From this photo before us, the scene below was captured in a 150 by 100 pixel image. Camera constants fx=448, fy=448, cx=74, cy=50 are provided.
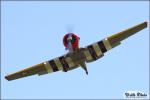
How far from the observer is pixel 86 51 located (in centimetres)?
4147

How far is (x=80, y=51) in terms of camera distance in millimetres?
40812

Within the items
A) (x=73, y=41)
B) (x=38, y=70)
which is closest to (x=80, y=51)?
(x=73, y=41)

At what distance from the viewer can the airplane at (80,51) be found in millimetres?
40688

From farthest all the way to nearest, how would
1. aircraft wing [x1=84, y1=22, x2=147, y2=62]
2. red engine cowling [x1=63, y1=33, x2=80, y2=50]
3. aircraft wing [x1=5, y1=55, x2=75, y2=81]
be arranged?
aircraft wing [x1=5, y1=55, x2=75, y2=81] < aircraft wing [x1=84, y1=22, x2=147, y2=62] < red engine cowling [x1=63, y1=33, x2=80, y2=50]

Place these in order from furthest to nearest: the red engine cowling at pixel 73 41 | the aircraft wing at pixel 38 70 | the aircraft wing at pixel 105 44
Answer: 1. the aircraft wing at pixel 38 70
2. the aircraft wing at pixel 105 44
3. the red engine cowling at pixel 73 41

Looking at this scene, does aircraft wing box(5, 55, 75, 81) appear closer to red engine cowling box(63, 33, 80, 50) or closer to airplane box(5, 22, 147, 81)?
airplane box(5, 22, 147, 81)

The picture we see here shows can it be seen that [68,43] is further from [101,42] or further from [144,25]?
[144,25]

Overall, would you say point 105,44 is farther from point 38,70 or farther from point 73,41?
point 38,70

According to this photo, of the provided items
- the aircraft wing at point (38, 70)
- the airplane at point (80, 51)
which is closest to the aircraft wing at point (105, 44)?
the airplane at point (80, 51)

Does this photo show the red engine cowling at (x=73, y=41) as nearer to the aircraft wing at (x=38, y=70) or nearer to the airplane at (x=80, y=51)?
the airplane at (x=80, y=51)

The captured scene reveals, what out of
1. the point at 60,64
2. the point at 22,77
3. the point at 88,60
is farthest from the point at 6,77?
the point at 88,60

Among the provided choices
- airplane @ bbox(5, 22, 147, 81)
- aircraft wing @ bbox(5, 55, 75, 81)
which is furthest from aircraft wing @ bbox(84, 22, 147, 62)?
aircraft wing @ bbox(5, 55, 75, 81)

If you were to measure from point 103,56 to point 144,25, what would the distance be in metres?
5.20

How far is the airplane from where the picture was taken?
40.7 meters
